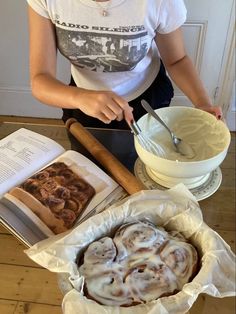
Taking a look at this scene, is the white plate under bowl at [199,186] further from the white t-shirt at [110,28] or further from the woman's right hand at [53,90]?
the white t-shirt at [110,28]

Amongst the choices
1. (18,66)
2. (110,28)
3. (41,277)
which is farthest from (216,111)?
(18,66)

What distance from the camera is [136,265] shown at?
1.86 feet

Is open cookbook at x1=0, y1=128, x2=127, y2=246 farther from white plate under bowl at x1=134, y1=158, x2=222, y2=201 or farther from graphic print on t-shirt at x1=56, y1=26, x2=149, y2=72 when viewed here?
graphic print on t-shirt at x1=56, y1=26, x2=149, y2=72

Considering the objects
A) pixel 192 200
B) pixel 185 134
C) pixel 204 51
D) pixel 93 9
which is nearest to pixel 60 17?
pixel 93 9

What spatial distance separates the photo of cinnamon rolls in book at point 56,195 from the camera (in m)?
0.68

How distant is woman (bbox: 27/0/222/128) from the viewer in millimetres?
891

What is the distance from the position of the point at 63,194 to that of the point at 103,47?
0.40 metres

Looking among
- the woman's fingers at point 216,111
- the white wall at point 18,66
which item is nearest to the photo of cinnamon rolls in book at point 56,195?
the woman's fingers at point 216,111

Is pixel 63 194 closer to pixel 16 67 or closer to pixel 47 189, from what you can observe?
pixel 47 189

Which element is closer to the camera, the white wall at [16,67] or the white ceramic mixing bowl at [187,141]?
the white ceramic mixing bowl at [187,141]

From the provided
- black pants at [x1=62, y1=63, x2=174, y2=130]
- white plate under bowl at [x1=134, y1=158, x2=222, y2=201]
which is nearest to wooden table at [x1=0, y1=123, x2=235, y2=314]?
white plate under bowl at [x1=134, y1=158, x2=222, y2=201]

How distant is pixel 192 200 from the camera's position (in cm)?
64

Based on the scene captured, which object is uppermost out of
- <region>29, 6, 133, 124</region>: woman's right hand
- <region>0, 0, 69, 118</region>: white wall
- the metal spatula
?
<region>29, 6, 133, 124</region>: woman's right hand

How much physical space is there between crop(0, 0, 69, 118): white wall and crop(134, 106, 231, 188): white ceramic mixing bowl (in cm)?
83
